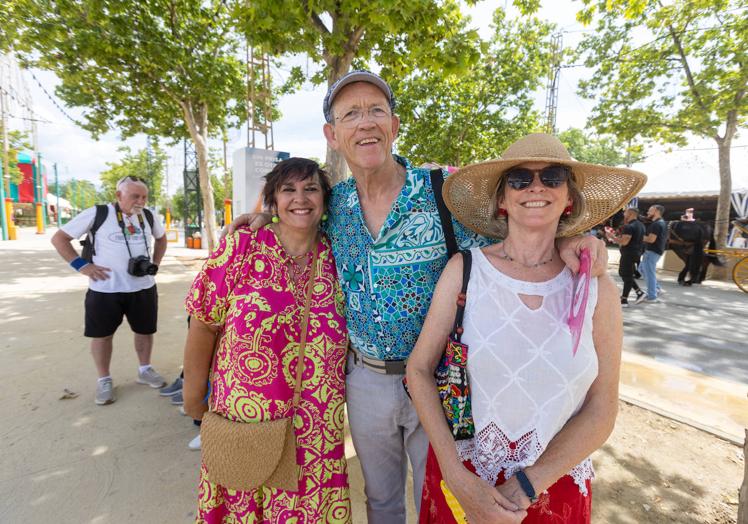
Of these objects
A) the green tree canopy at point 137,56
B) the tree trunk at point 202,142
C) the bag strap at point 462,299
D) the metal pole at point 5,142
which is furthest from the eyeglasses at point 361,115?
the metal pole at point 5,142

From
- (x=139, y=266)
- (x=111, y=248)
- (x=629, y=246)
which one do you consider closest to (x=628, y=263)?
(x=629, y=246)

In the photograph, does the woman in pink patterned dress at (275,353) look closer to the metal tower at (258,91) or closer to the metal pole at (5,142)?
the metal tower at (258,91)

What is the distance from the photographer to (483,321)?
1310 mm

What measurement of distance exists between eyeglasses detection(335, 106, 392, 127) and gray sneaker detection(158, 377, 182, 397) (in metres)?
3.25

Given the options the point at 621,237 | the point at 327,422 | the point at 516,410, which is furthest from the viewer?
the point at 621,237

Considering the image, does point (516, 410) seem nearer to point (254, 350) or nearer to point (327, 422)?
point (327, 422)

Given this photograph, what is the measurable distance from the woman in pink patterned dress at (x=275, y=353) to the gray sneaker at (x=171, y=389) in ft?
7.56

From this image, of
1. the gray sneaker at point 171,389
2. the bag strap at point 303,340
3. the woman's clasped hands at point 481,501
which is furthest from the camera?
the gray sneaker at point 171,389

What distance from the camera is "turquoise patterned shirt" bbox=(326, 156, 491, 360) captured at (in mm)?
1595

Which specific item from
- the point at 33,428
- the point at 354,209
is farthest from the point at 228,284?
the point at 33,428

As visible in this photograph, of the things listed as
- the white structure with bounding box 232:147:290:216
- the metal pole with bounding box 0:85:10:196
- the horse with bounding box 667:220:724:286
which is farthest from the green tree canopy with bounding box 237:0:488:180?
the metal pole with bounding box 0:85:10:196

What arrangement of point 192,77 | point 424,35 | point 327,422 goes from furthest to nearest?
point 192,77 < point 424,35 < point 327,422

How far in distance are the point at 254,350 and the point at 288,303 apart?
0.77ft

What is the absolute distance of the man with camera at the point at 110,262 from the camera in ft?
11.3
